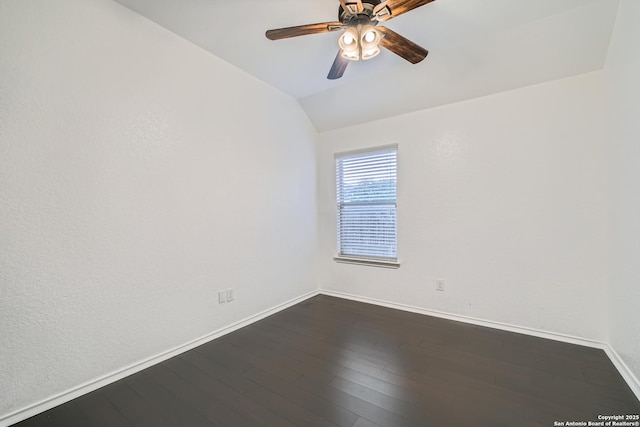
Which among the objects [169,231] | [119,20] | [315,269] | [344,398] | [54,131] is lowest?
[344,398]

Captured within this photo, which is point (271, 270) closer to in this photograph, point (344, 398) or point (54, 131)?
point (344, 398)

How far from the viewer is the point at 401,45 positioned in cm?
174

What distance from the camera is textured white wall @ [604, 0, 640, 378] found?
1586 millimetres

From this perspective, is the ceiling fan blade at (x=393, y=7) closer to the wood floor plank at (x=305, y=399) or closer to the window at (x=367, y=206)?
the window at (x=367, y=206)

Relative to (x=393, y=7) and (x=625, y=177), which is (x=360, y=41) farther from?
(x=625, y=177)

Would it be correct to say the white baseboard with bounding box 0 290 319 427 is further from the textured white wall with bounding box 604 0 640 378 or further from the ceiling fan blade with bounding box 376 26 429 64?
the textured white wall with bounding box 604 0 640 378

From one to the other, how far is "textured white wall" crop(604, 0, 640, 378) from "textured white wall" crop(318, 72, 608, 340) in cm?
21

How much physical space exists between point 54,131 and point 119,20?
3.11ft

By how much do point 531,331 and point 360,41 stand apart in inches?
116

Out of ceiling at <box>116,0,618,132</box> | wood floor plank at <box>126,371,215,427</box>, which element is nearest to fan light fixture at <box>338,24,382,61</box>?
ceiling at <box>116,0,618,132</box>

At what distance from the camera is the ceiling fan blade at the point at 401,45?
164 cm

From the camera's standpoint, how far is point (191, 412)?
1497mm

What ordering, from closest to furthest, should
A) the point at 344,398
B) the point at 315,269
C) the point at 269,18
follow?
the point at 344,398, the point at 269,18, the point at 315,269

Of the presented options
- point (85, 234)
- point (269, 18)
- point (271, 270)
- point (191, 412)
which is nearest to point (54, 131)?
point (85, 234)
